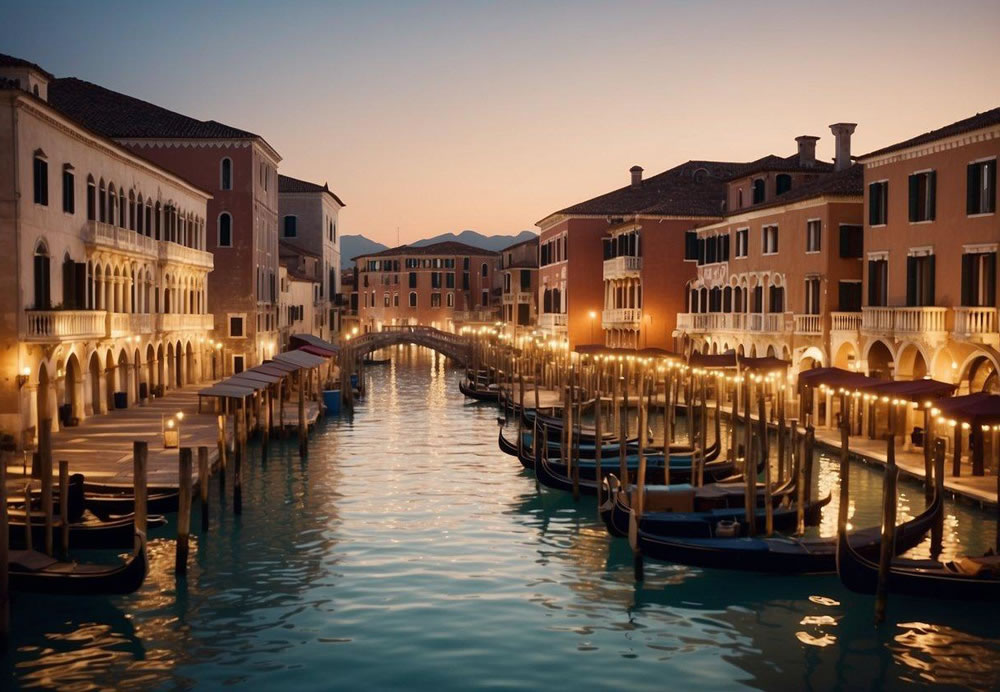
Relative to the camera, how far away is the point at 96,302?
2662cm

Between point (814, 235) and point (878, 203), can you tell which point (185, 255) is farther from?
point (878, 203)

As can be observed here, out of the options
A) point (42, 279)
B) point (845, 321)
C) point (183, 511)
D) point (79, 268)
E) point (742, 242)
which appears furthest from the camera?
point (742, 242)

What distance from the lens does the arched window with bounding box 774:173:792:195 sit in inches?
1388

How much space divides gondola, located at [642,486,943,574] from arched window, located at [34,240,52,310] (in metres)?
13.5

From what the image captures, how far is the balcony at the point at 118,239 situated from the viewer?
25.7m

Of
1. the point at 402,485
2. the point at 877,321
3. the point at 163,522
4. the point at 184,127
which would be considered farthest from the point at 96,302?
the point at 877,321

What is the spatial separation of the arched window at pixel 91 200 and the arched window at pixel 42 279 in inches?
133

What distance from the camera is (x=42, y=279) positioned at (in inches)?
888

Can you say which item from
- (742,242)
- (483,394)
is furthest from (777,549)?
(483,394)

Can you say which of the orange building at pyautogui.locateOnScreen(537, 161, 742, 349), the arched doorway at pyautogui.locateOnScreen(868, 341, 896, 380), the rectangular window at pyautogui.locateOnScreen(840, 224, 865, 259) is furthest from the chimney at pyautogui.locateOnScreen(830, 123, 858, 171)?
the arched doorway at pyautogui.locateOnScreen(868, 341, 896, 380)

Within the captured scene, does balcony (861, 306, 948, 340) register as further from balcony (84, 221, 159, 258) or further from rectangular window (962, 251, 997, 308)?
balcony (84, 221, 159, 258)

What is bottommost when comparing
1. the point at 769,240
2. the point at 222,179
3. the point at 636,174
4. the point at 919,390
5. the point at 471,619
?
the point at 471,619

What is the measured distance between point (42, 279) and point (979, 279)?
724 inches

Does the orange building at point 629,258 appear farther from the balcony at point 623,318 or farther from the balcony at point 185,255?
the balcony at point 185,255
